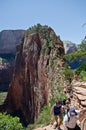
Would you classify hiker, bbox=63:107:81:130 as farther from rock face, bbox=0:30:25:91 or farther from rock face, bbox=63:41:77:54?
rock face, bbox=63:41:77:54

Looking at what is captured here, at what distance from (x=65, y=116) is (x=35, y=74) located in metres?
30.6

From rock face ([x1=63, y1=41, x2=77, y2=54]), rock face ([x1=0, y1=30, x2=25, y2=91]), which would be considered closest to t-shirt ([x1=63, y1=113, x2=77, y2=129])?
rock face ([x1=0, y1=30, x2=25, y2=91])

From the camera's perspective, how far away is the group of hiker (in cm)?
1159

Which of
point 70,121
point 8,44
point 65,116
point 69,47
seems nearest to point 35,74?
point 65,116

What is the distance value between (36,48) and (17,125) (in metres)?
19.9

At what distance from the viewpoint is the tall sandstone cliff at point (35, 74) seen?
3347cm

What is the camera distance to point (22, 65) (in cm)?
5097

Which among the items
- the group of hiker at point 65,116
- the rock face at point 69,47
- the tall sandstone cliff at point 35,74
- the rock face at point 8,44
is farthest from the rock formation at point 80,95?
the rock face at point 69,47

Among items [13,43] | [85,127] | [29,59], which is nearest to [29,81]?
[29,59]

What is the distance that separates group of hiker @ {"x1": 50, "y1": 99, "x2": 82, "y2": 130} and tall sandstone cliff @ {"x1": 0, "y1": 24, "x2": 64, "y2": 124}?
14.5 metres

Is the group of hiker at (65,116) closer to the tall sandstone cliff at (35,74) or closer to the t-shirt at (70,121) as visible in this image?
the t-shirt at (70,121)

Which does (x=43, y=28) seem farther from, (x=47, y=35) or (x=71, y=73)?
(x=71, y=73)

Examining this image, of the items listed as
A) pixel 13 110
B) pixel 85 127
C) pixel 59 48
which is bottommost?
pixel 13 110

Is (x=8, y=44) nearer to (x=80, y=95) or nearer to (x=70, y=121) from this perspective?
(x=80, y=95)
